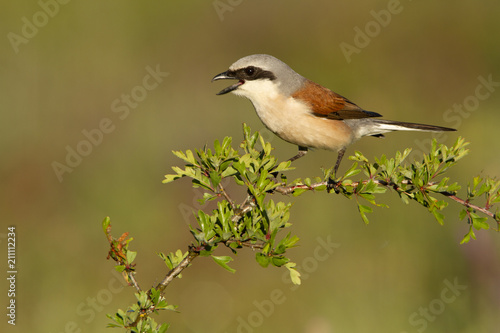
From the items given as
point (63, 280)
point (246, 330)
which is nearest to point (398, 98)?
point (246, 330)

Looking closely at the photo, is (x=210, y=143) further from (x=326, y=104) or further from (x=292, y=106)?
(x=292, y=106)

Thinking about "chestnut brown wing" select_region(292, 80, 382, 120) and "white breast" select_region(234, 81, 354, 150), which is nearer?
"white breast" select_region(234, 81, 354, 150)

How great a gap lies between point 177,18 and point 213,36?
3.40ft

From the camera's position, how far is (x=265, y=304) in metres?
5.09

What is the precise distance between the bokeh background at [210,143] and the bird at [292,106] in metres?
1.20

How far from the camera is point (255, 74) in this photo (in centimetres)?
452

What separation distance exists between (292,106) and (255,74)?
43cm

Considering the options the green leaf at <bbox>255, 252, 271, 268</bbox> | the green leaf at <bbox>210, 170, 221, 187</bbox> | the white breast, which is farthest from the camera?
the white breast

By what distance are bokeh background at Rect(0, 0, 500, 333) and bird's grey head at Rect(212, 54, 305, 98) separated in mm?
1809

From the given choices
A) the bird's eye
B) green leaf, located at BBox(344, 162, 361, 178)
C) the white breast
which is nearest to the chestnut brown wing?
the white breast

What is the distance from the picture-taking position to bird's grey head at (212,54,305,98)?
14.5 ft

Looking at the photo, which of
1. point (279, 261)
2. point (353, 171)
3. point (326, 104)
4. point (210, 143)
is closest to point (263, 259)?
point (279, 261)

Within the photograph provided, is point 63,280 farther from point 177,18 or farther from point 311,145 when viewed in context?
point 177,18

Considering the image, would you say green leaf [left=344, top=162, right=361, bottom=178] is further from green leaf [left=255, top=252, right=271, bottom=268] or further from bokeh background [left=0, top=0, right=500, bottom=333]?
bokeh background [left=0, top=0, right=500, bottom=333]
